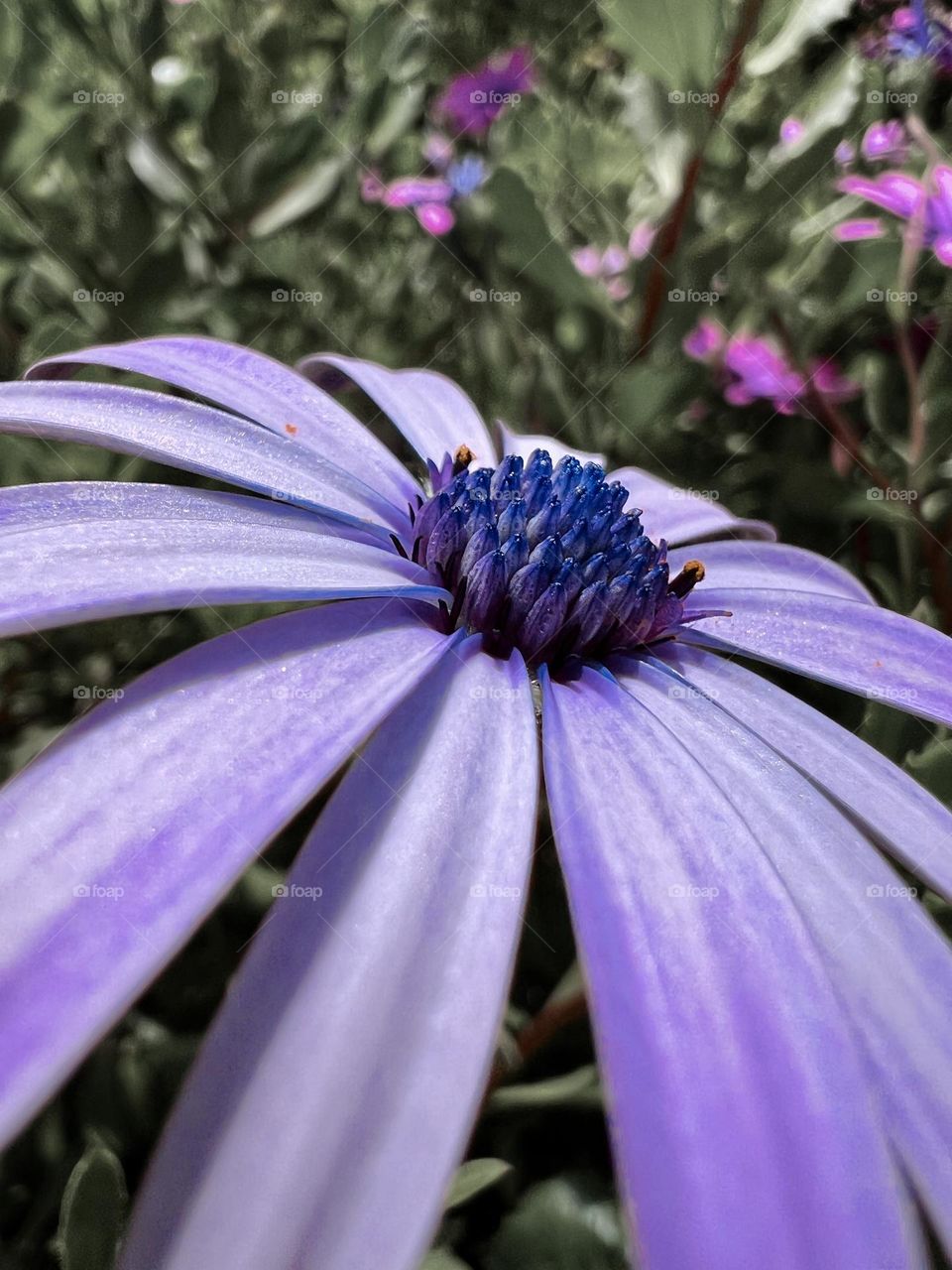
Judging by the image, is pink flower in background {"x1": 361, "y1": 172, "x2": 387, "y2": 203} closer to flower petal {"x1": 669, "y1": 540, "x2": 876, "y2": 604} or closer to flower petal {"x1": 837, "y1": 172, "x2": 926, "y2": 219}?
flower petal {"x1": 837, "y1": 172, "x2": 926, "y2": 219}

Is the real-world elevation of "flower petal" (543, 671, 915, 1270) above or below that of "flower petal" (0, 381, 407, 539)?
below

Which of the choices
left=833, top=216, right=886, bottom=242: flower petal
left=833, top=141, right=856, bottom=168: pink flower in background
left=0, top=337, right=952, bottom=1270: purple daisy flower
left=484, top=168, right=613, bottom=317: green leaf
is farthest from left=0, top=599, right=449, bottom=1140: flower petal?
left=833, top=141, right=856, bottom=168: pink flower in background

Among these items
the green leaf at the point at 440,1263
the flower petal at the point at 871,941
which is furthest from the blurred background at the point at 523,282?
the flower petal at the point at 871,941

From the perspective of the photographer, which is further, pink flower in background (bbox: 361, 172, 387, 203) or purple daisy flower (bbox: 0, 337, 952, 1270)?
pink flower in background (bbox: 361, 172, 387, 203)

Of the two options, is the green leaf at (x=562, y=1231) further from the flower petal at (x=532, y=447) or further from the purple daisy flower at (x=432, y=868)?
the flower petal at (x=532, y=447)

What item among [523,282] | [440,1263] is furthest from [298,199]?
[440,1263]

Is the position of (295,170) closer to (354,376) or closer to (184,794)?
(354,376)

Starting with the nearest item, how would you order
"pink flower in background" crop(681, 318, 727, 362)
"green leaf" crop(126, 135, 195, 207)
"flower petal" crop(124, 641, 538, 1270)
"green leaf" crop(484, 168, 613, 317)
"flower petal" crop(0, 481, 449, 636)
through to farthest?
"flower petal" crop(124, 641, 538, 1270), "flower petal" crop(0, 481, 449, 636), "green leaf" crop(484, 168, 613, 317), "green leaf" crop(126, 135, 195, 207), "pink flower in background" crop(681, 318, 727, 362)
